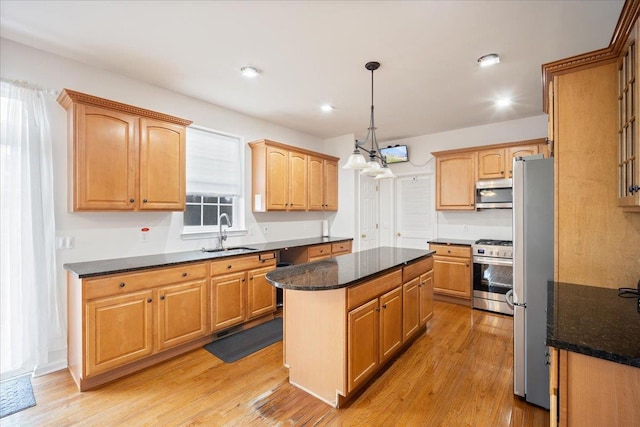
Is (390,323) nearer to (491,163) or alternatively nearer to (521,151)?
(491,163)

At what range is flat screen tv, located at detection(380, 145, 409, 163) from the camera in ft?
17.8

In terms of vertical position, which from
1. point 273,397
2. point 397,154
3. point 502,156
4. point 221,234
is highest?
point 397,154

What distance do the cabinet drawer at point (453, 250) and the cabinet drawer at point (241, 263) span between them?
2543mm

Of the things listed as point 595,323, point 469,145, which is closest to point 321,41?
point 595,323

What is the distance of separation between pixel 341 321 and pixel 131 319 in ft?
5.97

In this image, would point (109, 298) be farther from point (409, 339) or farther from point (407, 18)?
point (407, 18)

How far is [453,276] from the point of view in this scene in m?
4.42

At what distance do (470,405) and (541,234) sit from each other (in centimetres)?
134

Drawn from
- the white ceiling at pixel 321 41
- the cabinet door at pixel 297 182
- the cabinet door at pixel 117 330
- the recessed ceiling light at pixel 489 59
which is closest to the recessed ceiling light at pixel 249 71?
the white ceiling at pixel 321 41

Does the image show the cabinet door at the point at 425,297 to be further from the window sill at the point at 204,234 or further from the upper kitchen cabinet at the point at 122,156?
the upper kitchen cabinet at the point at 122,156

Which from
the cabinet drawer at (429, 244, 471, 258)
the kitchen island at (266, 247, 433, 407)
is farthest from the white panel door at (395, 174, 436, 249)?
the kitchen island at (266, 247, 433, 407)

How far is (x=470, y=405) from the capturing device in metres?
2.15

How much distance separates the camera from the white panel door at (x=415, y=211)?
5301 mm

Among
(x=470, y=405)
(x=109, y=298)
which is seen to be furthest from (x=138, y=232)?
(x=470, y=405)
